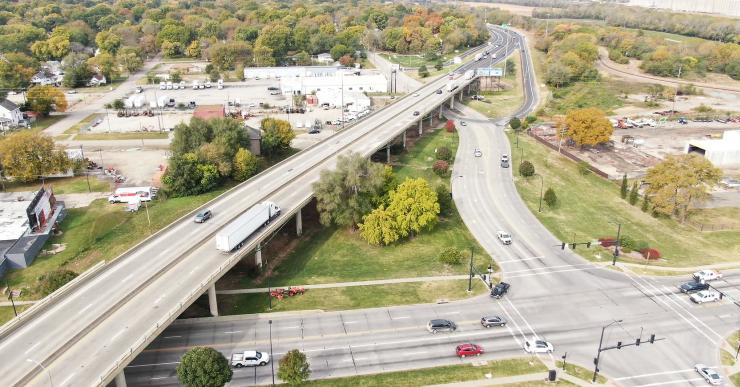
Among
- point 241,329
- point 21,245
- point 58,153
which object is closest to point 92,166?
point 58,153

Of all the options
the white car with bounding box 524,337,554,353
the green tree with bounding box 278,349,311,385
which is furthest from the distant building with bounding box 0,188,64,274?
the white car with bounding box 524,337,554,353

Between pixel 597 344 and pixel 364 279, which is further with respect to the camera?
pixel 364 279

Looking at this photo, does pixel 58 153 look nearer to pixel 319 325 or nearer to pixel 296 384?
pixel 319 325

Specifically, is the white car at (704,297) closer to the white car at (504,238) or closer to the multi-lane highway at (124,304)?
the white car at (504,238)

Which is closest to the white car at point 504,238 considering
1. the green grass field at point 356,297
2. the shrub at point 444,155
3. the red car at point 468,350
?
the green grass field at point 356,297

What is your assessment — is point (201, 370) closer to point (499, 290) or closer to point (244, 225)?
point (244, 225)

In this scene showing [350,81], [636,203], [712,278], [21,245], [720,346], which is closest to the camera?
[720,346]

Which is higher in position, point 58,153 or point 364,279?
point 58,153
